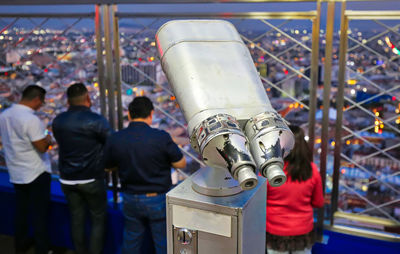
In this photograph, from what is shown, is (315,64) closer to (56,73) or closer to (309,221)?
(309,221)

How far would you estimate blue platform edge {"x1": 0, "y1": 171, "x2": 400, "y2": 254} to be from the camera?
2.34 meters

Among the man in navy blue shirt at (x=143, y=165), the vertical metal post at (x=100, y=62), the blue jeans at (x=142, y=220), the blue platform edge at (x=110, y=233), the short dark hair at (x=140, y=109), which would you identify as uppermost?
the vertical metal post at (x=100, y=62)

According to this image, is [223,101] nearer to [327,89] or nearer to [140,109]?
[140,109]

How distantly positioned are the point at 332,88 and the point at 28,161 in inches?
74.9

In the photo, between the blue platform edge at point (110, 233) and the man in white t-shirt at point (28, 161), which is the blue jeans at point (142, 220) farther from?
the man in white t-shirt at point (28, 161)

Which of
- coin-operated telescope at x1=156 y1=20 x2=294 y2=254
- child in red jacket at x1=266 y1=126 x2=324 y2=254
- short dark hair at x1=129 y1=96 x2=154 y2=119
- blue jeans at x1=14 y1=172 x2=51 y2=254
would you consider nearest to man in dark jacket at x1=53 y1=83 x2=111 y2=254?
blue jeans at x1=14 y1=172 x2=51 y2=254

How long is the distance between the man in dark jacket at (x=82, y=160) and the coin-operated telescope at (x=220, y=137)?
143 cm

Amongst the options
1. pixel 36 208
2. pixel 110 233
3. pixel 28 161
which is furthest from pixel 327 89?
pixel 36 208

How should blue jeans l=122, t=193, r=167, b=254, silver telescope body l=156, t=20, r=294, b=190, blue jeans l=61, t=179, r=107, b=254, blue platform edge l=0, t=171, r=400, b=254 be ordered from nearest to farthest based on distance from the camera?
1. silver telescope body l=156, t=20, r=294, b=190
2. blue jeans l=122, t=193, r=167, b=254
3. blue platform edge l=0, t=171, r=400, b=254
4. blue jeans l=61, t=179, r=107, b=254

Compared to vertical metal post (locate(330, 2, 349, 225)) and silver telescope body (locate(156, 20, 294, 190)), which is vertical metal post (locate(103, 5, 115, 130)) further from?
silver telescope body (locate(156, 20, 294, 190))

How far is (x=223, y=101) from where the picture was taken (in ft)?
3.22

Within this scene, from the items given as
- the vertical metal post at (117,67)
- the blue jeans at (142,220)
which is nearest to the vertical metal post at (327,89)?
the blue jeans at (142,220)

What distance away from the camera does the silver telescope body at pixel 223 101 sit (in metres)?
0.88

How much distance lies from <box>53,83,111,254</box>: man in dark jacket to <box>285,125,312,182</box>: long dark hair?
109 centimetres
